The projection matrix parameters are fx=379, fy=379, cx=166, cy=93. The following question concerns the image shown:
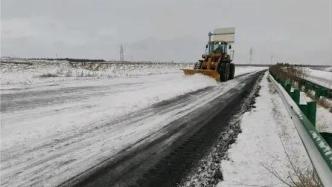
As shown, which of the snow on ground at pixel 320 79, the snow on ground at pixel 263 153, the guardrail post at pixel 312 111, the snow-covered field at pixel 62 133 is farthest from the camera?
the snow on ground at pixel 320 79

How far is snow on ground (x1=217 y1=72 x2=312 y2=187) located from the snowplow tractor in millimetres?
16461

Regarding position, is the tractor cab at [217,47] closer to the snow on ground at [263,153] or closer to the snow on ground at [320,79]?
the snow on ground at [320,79]

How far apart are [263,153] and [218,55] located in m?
20.8

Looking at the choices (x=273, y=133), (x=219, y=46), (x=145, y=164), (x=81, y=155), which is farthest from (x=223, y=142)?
(x=219, y=46)

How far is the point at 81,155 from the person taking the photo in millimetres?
5918

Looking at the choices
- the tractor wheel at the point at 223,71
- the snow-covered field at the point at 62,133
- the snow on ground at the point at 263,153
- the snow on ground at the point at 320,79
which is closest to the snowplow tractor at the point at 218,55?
the tractor wheel at the point at 223,71

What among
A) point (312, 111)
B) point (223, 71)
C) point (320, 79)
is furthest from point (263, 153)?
point (320, 79)

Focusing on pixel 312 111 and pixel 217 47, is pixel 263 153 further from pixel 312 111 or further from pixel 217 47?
pixel 217 47

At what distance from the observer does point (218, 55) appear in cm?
2647

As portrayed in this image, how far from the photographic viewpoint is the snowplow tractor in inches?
1019

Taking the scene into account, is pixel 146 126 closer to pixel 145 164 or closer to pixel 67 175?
pixel 145 164

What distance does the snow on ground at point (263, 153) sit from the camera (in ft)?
16.1

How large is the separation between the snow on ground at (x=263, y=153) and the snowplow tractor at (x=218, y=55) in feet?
54.0

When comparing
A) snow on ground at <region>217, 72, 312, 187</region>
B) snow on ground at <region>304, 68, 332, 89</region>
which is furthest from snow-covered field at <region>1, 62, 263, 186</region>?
snow on ground at <region>304, 68, 332, 89</region>
